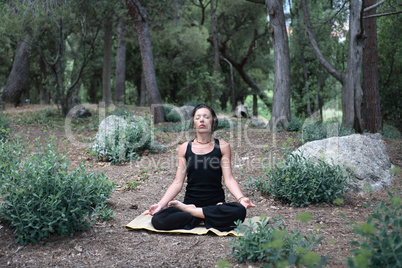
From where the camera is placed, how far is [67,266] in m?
3.11

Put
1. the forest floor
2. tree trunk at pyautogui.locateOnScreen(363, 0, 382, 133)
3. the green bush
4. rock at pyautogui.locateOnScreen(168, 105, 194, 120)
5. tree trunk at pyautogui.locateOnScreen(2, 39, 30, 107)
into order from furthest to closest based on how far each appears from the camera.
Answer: tree trunk at pyautogui.locateOnScreen(2, 39, 30, 107) → rock at pyautogui.locateOnScreen(168, 105, 194, 120) → tree trunk at pyautogui.locateOnScreen(363, 0, 382, 133) → the green bush → the forest floor

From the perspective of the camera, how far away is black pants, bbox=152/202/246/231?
12.7 ft

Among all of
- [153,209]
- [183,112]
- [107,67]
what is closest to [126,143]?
[153,209]

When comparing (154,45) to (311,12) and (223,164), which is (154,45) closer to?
(311,12)

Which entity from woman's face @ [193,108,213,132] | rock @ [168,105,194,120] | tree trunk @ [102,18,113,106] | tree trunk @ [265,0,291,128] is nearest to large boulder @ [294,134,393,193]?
woman's face @ [193,108,213,132]

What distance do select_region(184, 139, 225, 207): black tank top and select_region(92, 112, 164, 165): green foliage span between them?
10.3ft

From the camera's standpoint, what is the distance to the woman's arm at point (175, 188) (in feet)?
13.2

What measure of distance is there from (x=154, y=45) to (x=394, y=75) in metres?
13.0

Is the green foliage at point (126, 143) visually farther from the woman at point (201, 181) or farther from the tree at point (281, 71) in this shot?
the tree at point (281, 71)

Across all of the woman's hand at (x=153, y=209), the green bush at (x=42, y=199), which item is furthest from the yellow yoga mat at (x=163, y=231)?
the green bush at (x=42, y=199)

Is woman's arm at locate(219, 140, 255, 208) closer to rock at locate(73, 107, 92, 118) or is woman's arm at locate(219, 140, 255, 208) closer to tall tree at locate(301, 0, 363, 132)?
tall tree at locate(301, 0, 363, 132)

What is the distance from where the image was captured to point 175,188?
13.8 ft

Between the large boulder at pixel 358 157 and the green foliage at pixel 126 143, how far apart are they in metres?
3.30

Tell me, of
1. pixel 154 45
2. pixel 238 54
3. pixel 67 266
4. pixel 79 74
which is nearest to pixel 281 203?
pixel 67 266
